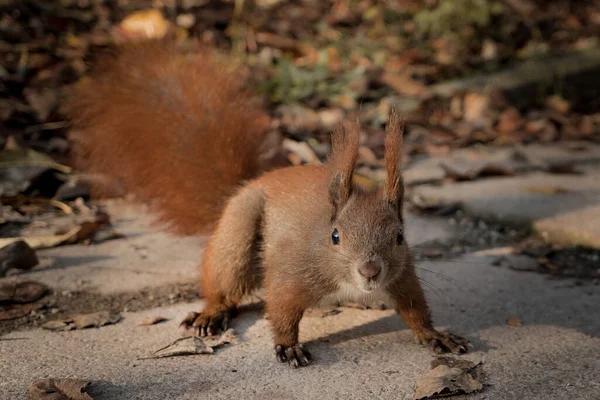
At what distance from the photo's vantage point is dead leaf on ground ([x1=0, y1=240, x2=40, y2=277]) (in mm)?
2768

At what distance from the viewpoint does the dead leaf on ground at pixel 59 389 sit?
1837 mm

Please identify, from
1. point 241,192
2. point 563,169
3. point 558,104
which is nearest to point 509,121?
point 558,104

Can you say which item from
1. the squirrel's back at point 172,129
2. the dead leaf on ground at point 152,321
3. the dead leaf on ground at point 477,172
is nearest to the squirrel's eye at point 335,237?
the dead leaf on ground at point 152,321

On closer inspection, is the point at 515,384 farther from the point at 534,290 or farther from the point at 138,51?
the point at 138,51

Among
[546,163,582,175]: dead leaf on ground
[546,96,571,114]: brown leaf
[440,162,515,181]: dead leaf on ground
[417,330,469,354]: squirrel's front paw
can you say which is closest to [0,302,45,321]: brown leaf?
[417,330,469,354]: squirrel's front paw

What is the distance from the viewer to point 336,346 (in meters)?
2.35

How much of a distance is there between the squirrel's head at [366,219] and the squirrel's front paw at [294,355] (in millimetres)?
271

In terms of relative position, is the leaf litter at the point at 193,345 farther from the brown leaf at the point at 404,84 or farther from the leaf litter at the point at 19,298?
the brown leaf at the point at 404,84

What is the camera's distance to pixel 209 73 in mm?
3273

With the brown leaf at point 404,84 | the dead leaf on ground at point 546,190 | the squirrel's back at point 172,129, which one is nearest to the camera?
the squirrel's back at point 172,129

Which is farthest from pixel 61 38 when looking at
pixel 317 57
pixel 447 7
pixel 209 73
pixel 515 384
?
pixel 515 384

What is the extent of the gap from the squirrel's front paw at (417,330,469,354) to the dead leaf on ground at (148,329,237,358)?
627 millimetres

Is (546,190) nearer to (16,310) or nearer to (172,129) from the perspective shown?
(172,129)

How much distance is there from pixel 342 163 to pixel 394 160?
0.17 meters
